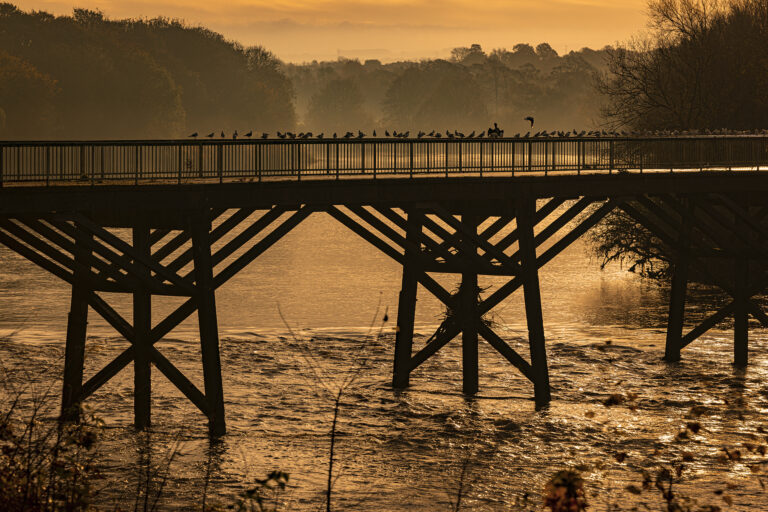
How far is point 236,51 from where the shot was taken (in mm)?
158500

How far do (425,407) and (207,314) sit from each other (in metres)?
6.45

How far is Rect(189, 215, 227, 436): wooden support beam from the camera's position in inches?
952

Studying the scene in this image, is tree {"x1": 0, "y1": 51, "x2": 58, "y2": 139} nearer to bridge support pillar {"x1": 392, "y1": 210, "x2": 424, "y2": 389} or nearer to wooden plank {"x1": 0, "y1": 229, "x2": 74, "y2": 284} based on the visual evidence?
→ bridge support pillar {"x1": 392, "y1": 210, "x2": 424, "y2": 389}

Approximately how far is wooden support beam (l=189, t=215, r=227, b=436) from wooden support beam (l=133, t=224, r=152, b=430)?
1.30m

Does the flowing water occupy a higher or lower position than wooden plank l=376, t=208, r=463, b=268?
lower

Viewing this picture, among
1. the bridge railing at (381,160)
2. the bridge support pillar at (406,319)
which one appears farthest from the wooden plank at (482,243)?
the bridge support pillar at (406,319)

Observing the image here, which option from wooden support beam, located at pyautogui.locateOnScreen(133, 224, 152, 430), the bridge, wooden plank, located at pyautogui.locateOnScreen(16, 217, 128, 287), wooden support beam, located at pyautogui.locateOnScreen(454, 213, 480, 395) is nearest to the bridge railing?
the bridge

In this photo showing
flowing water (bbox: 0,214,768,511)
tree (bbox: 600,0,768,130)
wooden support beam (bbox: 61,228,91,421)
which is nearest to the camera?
flowing water (bbox: 0,214,768,511)

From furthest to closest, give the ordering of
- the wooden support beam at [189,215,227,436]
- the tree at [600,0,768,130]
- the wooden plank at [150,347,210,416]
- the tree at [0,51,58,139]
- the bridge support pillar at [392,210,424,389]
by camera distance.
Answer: the tree at [0,51,58,139]
the tree at [600,0,768,130]
the bridge support pillar at [392,210,424,389]
the wooden support beam at [189,215,227,436]
the wooden plank at [150,347,210,416]

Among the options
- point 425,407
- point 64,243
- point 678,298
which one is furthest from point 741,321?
point 64,243

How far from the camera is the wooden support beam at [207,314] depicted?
2417 cm

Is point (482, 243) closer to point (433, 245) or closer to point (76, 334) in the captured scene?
point (433, 245)

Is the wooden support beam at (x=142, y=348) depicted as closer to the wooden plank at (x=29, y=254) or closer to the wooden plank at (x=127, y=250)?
the wooden plank at (x=127, y=250)

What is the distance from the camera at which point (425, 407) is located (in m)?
28.3
